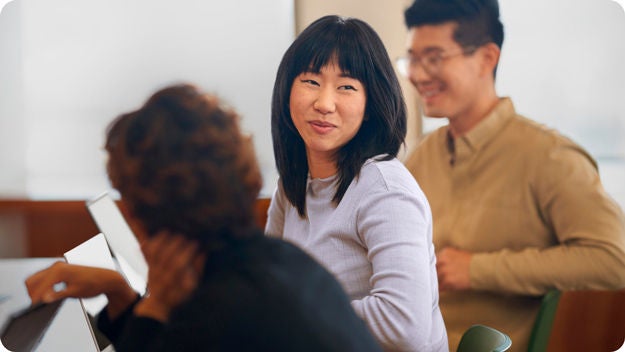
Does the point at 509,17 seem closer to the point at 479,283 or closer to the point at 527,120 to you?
the point at 527,120

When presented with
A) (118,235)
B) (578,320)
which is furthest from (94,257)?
(578,320)

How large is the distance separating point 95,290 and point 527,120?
2.57ft

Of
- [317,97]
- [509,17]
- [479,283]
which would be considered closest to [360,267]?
[317,97]

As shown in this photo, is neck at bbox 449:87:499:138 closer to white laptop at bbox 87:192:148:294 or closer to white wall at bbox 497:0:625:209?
white wall at bbox 497:0:625:209

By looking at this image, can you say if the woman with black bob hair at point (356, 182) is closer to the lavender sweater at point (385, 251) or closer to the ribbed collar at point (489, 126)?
the lavender sweater at point (385, 251)

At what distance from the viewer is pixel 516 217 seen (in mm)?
1173

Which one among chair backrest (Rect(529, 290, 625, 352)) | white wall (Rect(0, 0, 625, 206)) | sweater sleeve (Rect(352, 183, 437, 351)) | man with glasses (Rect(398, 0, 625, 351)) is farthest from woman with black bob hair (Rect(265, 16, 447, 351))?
chair backrest (Rect(529, 290, 625, 352))

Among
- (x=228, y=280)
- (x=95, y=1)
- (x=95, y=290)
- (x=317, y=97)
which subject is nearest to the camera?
(x=228, y=280)

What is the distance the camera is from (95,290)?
81 cm

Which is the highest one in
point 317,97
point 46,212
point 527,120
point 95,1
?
point 95,1

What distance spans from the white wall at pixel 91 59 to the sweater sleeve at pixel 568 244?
51 cm

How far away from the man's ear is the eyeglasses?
2 cm

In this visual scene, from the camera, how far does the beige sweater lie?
116 cm

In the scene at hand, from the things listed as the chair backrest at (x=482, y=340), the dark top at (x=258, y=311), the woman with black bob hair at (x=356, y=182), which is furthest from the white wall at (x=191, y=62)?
the dark top at (x=258, y=311)
